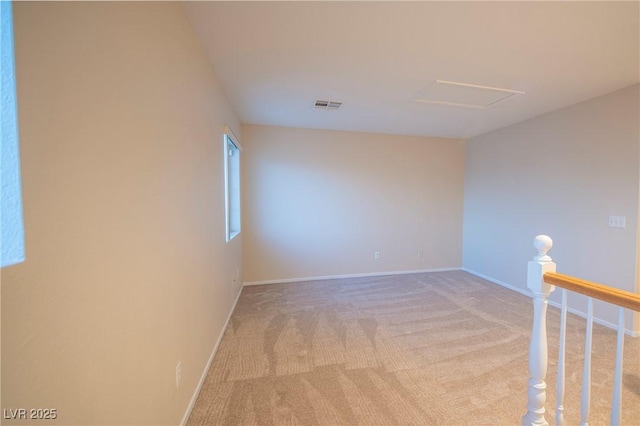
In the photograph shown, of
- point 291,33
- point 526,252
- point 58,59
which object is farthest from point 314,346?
point 526,252

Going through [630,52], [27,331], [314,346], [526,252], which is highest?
[630,52]

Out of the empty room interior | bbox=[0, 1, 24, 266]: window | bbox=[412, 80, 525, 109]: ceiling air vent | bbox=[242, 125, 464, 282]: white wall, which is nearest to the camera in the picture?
bbox=[0, 1, 24, 266]: window

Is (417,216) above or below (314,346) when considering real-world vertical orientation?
above

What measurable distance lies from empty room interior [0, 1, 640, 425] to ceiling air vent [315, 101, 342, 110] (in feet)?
0.15

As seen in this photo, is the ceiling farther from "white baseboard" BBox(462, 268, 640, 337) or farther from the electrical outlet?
"white baseboard" BBox(462, 268, 640, 337)

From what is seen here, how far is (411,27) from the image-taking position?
1546mm

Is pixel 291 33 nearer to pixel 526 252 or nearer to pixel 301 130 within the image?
pixel 301 130

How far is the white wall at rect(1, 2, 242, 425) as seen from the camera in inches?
23.0

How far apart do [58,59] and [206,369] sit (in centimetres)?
196

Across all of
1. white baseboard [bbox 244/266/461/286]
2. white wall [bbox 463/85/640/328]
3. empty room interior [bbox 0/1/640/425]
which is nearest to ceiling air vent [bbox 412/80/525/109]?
empty room interior [bbox 0/1/640/425]

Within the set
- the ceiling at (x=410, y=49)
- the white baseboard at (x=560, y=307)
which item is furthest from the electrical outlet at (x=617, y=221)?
the ceiling at (x=410, y=49)

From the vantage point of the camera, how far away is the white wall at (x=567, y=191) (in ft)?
7.86

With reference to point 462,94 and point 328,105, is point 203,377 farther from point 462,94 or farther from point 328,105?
point 462,94

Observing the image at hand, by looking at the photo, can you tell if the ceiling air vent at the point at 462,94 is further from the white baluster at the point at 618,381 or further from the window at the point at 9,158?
the window at the point at 9,158
